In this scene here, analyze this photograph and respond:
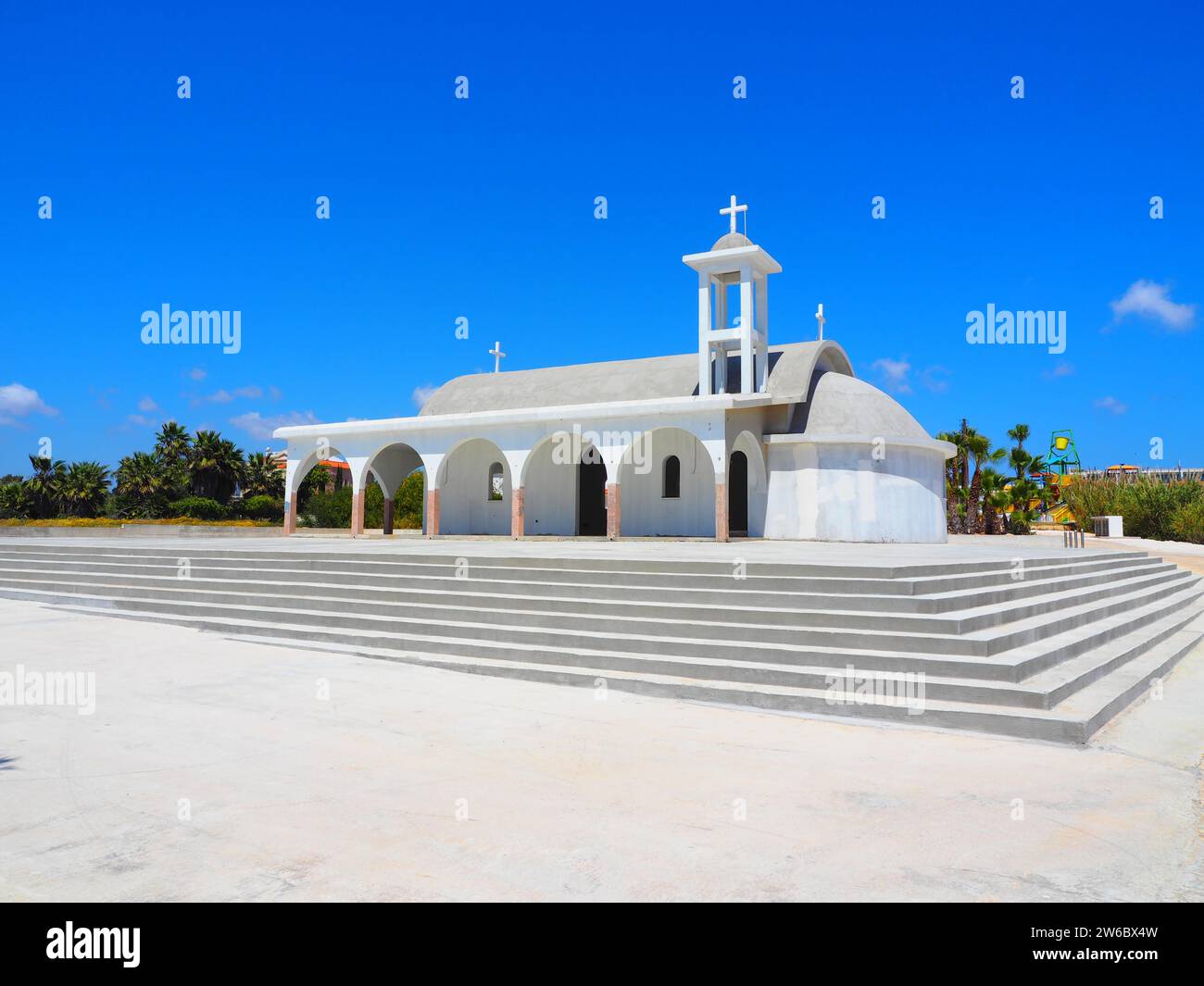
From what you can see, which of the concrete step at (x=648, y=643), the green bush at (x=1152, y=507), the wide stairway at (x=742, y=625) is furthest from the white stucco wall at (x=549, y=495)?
the green bush at (x=1152, y=507)

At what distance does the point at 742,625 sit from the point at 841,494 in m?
13.4

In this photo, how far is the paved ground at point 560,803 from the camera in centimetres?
369

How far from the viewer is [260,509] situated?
45344 mm

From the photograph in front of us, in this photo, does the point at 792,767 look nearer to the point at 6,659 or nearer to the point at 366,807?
the point at 366,807

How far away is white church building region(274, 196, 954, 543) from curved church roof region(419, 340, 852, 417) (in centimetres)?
7

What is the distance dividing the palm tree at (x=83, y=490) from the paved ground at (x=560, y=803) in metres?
48.7

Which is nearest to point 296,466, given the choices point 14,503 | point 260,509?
point 260,509

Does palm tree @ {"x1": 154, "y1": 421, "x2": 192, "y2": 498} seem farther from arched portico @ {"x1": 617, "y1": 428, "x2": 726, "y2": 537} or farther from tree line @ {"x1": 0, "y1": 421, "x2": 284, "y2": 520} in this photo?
arched portico @ {"x1": 617, "y1": 428, "x2": 726, "y2": 537}

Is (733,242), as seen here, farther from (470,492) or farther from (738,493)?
(470,492)

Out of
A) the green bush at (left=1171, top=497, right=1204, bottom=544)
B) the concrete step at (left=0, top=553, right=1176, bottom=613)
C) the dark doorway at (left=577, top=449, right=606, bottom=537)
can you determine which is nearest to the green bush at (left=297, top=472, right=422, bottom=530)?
the dark doorway at (left=577, top=449, right=606, bottom=537)

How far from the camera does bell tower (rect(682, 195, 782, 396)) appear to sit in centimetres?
2172

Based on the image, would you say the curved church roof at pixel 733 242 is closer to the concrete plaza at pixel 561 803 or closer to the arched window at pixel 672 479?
the arched window at pixel 672 479
